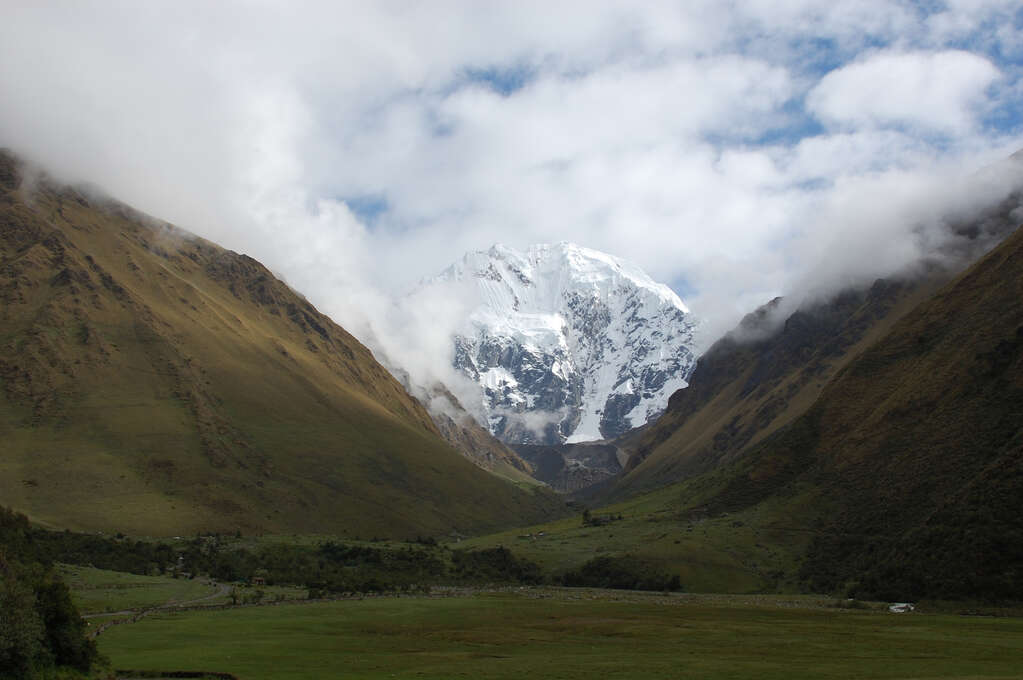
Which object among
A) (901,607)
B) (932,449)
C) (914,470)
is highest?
(932,449)

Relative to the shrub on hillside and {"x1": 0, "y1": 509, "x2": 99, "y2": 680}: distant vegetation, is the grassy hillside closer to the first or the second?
the shrub on hillside

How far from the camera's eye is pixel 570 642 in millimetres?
66250

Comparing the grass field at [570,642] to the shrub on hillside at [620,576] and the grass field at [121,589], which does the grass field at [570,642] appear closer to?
the grass field at [121,589]

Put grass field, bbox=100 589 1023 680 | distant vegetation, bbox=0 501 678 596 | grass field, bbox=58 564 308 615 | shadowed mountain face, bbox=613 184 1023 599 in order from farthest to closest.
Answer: distant vegetation, bbox=0 501 678 596
grass field, bbox=58 564 308 615
shadowed mountain face, bbox=613 184 1023 599
grass field, bbox=100 589 1023 680

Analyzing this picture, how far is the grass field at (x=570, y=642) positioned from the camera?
49.1 meters

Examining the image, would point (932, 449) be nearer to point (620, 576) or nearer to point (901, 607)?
point (901, 607)

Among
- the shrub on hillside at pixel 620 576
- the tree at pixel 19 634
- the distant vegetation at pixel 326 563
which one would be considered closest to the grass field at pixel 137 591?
the distant vegetation at pixel 326 563

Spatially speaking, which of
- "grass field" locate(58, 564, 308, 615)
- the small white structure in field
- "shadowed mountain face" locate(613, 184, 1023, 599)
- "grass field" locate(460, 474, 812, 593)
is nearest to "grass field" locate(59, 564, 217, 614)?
"grass field" locate(58, 564, 308, 615)

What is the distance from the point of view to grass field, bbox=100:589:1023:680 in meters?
49.1

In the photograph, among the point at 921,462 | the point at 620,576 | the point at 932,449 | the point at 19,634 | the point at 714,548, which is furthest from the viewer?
the point at 620,576

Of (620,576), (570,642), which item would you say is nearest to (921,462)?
(620,576)

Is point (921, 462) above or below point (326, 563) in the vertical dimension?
above

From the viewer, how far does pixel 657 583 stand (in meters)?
131

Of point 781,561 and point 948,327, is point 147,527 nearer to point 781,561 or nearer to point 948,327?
point 781,561
